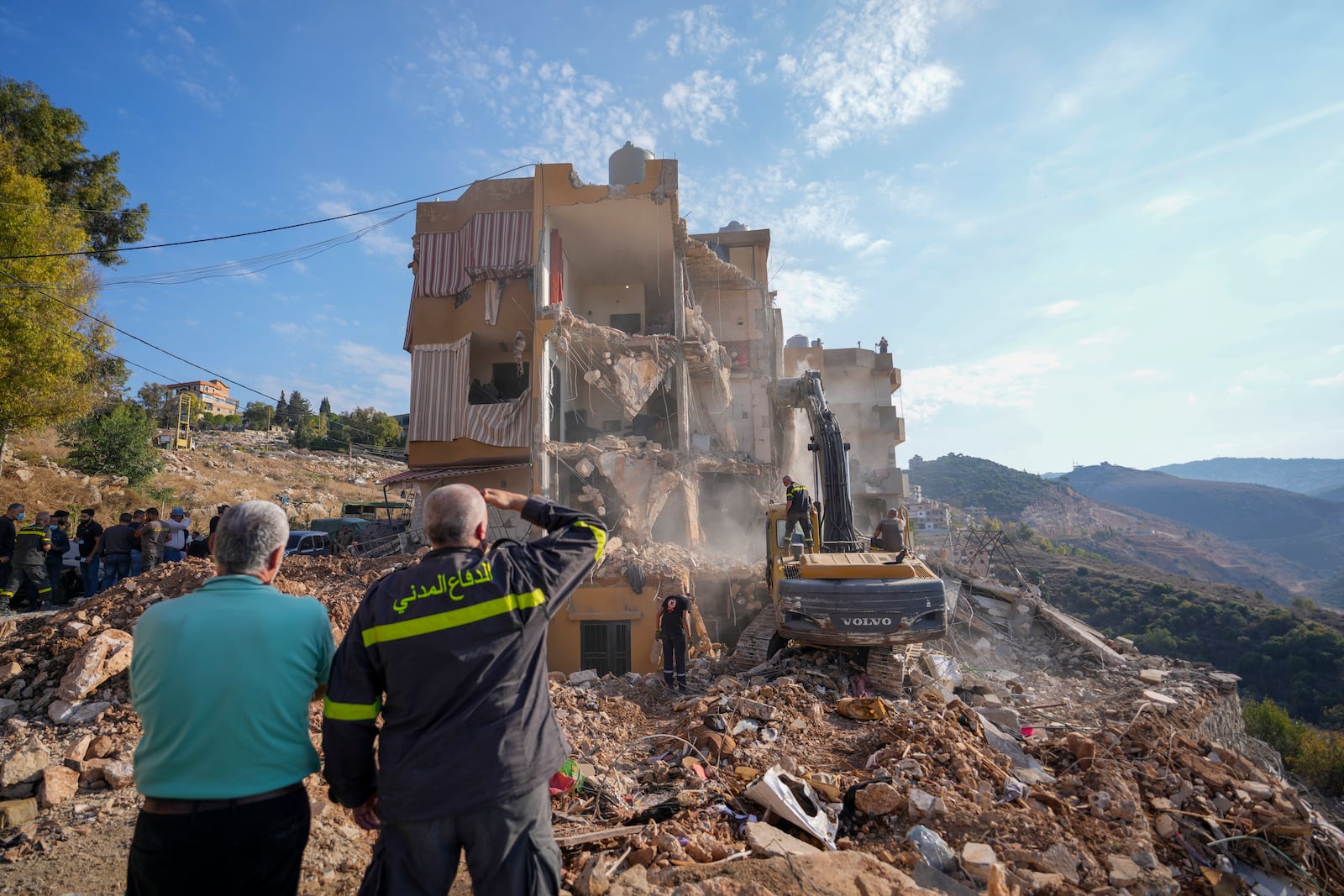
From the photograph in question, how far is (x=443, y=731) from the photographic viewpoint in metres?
1.86

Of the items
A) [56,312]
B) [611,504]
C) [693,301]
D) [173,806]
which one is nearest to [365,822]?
[173,806]

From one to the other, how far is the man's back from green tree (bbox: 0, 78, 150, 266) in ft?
64.0

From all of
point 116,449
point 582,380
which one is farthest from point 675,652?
point 116,449

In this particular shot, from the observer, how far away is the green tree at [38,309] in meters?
13.6

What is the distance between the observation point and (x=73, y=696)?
17.9 ft

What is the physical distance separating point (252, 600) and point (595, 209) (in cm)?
1688

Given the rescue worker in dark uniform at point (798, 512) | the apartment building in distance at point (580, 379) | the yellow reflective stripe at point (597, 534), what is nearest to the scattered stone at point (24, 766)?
the yellow reflective stripe at point (597, 534)

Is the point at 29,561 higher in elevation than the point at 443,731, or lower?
lower

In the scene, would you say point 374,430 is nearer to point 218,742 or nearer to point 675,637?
point 675,637

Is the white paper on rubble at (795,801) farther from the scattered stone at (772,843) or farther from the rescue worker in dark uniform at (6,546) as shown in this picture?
the rescue worker in dark uniform at (6,546)

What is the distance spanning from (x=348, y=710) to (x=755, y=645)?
9.31 metres

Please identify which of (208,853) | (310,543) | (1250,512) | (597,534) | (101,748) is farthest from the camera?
(1250,512)

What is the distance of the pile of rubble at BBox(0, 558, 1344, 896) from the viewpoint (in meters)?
3.13

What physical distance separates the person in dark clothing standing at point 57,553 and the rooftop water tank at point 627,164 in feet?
48.3
